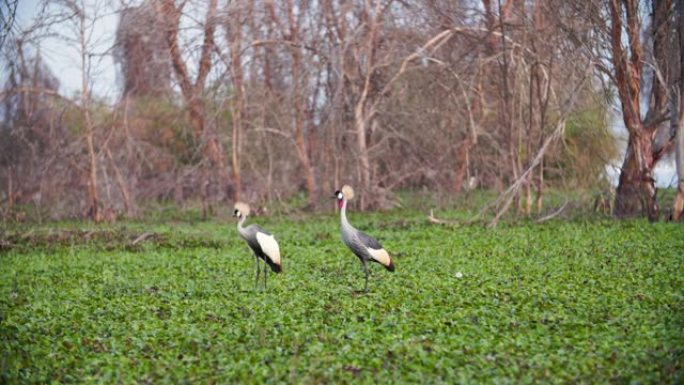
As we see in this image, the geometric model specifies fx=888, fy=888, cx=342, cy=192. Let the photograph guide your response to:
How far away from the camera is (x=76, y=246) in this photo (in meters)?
14.8

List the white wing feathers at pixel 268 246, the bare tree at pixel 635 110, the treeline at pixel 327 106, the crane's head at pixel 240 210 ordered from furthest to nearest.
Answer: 1. the treeline at pixel 327 106
2. the bare tree at pixel 635 110
3. the crane's head at pixel 240 210
4. the white wing feathers at pixel 268 246

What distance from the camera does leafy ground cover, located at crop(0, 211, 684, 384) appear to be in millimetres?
6305

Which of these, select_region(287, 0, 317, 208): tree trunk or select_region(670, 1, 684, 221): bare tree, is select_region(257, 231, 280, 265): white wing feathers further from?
select_region(287, 0, 317, 208): tree trunk

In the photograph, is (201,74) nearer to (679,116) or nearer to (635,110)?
(635,110)

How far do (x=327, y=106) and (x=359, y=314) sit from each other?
44.0 ft

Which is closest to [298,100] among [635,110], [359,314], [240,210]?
[635,110]

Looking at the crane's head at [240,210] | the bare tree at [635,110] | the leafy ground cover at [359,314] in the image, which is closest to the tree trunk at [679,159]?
the bare tree at [635,110]

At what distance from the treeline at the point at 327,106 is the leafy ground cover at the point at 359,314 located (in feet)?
16.7

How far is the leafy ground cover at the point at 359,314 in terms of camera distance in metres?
6.30

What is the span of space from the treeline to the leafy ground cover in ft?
16.7

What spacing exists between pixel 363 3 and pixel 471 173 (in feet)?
21.2

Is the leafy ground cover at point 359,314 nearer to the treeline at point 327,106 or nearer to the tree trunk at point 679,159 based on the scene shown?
the tree trunk at point 679,159

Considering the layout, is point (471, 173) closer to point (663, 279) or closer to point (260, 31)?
point (260, 31)

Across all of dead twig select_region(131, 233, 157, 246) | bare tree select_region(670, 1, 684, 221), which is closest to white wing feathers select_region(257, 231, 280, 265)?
dead twig select_region(131, 233, 157, 246)
